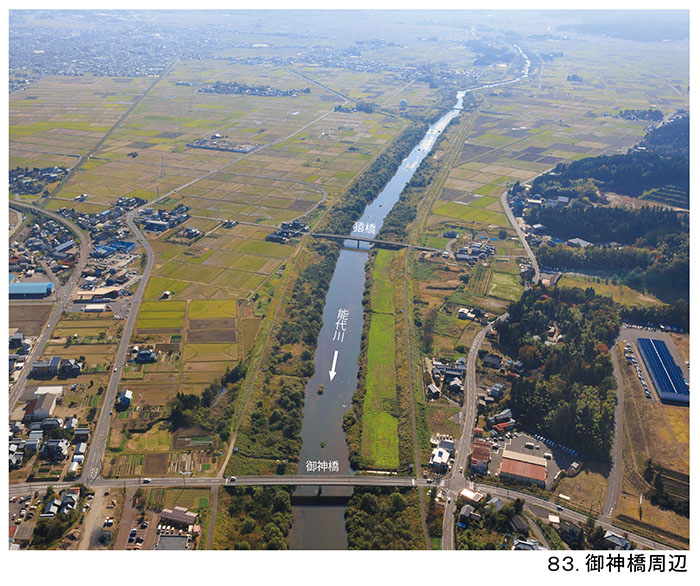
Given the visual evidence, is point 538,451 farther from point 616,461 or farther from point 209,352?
point 209,352

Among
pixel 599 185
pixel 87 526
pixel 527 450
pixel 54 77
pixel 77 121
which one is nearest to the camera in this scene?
pixel 87 526

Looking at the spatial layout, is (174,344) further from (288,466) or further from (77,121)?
(77,121)

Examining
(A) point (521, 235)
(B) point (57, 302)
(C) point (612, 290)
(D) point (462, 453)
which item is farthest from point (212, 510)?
(A) point (521, 235)

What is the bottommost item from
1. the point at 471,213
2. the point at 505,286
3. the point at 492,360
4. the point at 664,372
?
the point at 471,213

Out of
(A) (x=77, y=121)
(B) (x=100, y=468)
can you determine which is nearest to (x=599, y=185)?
(B) (x=100, y=468)

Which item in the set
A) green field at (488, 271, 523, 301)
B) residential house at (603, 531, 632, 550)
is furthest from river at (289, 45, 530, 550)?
residential house at (603, 531, 632, 550)

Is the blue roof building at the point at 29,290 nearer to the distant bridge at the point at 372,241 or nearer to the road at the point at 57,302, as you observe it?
the road at the point at 57,302

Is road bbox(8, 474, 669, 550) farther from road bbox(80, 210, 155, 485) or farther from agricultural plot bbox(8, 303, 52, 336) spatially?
agricultural plot bbox(8, 303, 52, 336)
